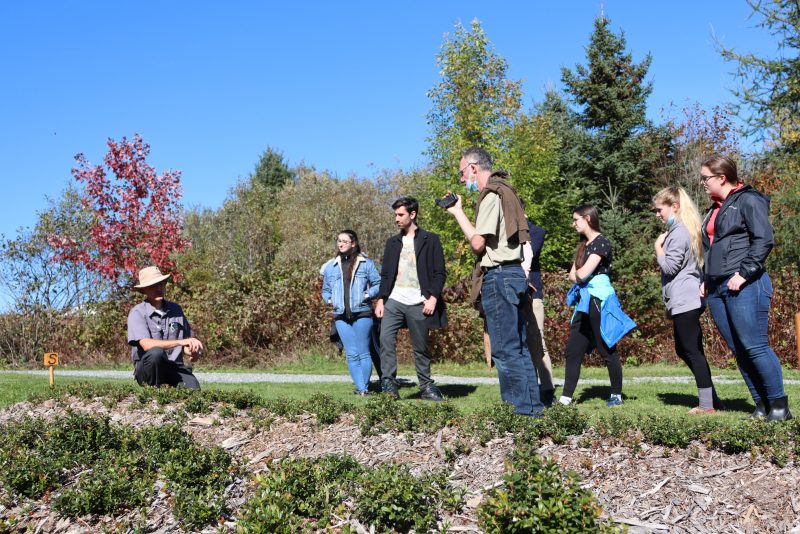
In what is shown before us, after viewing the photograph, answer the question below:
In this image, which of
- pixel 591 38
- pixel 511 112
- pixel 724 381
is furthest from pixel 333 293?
pixel 591 38

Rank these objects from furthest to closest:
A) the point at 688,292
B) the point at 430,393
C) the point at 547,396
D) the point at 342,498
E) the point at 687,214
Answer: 1. the point at 430,393
2. the point at 547,396
3. the point at 687,214
4. the point at 688,292
5. the point at 342,498

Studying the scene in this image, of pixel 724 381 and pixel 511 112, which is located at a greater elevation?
pixel 511 112

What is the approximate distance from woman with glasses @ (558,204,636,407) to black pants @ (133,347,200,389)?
3648mm

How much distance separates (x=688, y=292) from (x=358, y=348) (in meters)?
3.54

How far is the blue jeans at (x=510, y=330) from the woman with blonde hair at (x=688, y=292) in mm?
1657

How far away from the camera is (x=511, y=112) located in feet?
90.4

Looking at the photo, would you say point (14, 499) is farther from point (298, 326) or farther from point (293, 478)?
point (298, 326)

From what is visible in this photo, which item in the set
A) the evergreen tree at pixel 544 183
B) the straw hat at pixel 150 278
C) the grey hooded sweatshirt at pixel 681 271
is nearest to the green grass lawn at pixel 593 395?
the grey hooded sweatshirt at pixel 681 271

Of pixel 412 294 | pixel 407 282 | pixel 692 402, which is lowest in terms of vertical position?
pixel 692 402

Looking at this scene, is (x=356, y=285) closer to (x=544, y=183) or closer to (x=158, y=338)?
(x=158, y=338)

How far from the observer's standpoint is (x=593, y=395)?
25.0ft

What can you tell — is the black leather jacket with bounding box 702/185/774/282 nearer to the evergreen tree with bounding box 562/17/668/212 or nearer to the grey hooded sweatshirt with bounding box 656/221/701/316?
the grey hooded sweatshirt with bounding box 656/221/701/316

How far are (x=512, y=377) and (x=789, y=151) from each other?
1551 centimetres

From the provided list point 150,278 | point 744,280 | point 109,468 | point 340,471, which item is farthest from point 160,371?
point 744,280
